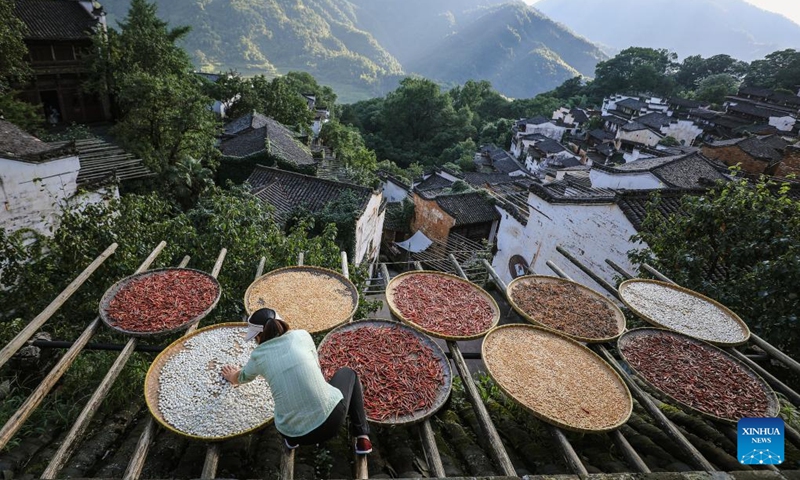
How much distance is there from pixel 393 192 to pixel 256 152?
35.9ft

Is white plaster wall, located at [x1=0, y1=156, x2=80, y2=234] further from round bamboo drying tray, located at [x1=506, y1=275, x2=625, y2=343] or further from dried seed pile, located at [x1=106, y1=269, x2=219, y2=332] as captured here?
round bamboo drying tray, located at [x1=506, y1=275, x2=625, y2=343]

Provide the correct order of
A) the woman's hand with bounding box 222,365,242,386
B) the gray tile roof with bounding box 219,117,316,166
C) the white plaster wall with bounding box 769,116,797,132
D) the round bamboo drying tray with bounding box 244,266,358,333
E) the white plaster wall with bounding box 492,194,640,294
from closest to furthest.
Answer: the woman's hand with bounding box 222,365,242,386, the round bamboo drying tray with bounding box 244,266,358,333, the white plaster wall with bounding box 492,194,640,294, the gray tile roof with bounding box 219,117,316,166, the white plaster wall with bounding box 769,116,797,132

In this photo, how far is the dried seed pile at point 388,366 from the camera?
3.32 metres

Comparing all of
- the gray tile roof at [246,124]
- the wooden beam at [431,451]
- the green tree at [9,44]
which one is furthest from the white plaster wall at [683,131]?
the green tree at [9,44]

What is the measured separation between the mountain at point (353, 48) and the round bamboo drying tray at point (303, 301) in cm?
8905

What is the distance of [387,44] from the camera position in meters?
174

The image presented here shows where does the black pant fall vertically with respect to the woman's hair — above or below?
below

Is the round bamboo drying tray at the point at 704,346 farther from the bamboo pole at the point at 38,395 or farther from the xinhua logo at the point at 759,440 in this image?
the bamboo pole at the point at 38,395

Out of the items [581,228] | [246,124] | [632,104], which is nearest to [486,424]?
[581,228]

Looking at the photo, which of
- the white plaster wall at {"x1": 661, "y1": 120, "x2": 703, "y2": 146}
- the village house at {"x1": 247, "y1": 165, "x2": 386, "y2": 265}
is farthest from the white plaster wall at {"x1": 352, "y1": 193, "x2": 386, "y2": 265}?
the white plaster wall at {"x1": 661, "y1": 120, "x2": 703, "y2": 146}

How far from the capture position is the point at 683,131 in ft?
137

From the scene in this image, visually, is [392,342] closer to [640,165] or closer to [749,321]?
[749,321]

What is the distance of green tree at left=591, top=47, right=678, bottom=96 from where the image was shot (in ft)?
198

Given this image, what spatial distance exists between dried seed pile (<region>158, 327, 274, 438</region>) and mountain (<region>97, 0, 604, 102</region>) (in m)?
90.2
